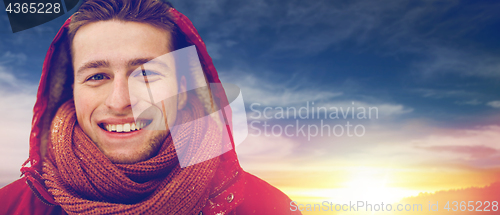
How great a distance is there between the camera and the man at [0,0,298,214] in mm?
2020

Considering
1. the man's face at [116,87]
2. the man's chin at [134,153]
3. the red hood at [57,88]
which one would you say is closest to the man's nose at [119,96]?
the man's face at [116,87]

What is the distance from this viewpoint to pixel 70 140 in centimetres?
214

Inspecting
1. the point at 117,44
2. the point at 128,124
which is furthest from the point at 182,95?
the point at 117,44

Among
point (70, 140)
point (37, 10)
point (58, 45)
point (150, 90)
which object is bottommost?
point (70, 140)

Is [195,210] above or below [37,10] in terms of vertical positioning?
below

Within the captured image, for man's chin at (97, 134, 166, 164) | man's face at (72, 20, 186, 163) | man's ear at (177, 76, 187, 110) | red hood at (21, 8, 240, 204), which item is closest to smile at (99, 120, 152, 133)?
man's face at (72, 20, 186, 163)

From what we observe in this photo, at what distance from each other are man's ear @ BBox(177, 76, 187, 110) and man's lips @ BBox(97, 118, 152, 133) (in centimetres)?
24

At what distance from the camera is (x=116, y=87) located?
1.97 metres

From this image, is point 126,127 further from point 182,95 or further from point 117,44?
point 117,44

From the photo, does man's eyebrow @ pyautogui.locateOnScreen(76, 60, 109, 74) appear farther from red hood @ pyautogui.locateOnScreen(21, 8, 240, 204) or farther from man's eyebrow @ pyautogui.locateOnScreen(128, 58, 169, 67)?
red hood @ pyautogui.locateOnScreen(21, 8, 240, 204)

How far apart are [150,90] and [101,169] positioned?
2.01ft

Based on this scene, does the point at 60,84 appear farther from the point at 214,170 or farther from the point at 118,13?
the point at 214,170

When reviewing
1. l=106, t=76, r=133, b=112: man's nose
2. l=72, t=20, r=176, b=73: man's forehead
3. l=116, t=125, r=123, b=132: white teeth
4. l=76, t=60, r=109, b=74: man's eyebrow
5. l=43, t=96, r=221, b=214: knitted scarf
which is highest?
l=72, t=20, r=176, b=73: man's forehead

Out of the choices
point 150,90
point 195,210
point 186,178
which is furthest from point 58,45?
point 195,210
